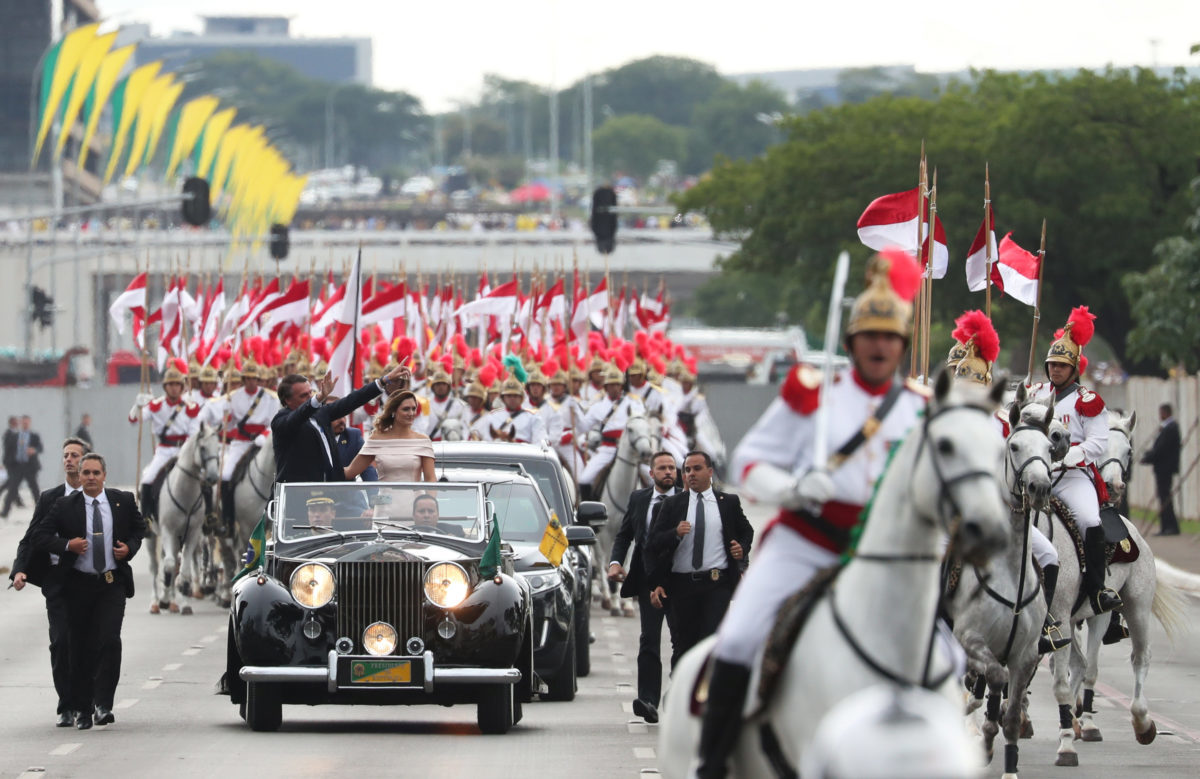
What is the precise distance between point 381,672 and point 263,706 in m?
1.01

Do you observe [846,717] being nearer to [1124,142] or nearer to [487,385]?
[487,385]

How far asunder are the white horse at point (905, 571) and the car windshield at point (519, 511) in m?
9.28

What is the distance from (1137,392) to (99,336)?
79289 millimetres

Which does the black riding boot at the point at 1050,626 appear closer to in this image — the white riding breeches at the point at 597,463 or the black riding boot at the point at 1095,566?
the black riding boot at the point at 1095,566

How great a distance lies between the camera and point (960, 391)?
7.25m

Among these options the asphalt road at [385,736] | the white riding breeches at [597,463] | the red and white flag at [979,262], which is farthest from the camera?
the white riding breeches at [597,463]

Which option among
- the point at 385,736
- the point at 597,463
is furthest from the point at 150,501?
the point at 385,736

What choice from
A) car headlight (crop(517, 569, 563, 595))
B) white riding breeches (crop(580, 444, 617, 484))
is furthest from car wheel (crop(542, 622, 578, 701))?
white riding breeches (crop(580, 444, 617, 484))

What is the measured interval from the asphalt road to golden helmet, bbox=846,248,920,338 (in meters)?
5.54

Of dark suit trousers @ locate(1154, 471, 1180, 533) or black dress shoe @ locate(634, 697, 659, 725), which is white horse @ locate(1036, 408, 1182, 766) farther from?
dark suit trousers @ locate(1154, 471, 1180, 533)

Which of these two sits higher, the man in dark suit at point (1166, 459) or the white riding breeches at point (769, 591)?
the white riding breeches at point (769, 591)

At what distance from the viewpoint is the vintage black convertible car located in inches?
542

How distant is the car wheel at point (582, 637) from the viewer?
17.5 m

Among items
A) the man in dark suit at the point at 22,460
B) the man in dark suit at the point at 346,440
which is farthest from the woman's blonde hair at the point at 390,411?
the man in dark suit at the point at 22,460
